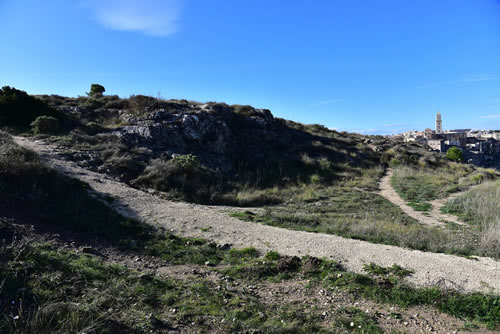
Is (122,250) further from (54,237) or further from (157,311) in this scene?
(157,311)

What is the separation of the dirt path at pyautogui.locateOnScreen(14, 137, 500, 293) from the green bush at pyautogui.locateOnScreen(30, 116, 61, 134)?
6.25 m

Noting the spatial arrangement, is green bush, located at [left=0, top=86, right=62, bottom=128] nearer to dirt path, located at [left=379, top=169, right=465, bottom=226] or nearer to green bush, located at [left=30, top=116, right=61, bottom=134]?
green bush, located at [left=30, top=116, right=61, bottom=134]

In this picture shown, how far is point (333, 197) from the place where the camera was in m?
13.9

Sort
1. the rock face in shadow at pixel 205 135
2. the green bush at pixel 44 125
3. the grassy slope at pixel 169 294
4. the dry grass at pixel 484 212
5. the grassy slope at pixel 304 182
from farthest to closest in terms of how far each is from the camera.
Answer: the rock face in shadow at pixel 205 135 < the green bush at pixel 44 125 < the grassy slope at pixel 304 182 < the dry grass at pixel 484 212 < the grassy slope at pixel 169 294

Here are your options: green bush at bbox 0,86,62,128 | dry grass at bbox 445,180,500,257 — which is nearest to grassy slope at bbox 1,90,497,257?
dry grass at bbox 445,180,500,257

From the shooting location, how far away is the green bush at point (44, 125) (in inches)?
604

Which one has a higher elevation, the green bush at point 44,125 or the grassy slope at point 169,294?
the green bush at point 44,125

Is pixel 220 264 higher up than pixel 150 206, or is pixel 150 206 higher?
pixel 150 206

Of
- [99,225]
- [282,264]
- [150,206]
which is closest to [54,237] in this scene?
[99,225]

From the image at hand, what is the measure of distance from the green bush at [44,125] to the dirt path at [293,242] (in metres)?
6.25

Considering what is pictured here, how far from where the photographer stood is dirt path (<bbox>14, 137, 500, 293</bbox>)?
515cm

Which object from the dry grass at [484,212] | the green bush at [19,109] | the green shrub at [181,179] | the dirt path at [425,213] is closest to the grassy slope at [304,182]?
the green shrub at [181,179]

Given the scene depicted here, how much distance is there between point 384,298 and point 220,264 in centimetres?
307

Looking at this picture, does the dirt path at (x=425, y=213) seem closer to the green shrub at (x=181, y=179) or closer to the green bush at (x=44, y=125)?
the green shrub at (x=181, y=179)
